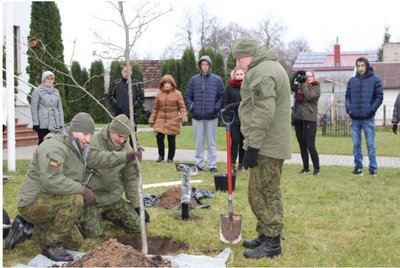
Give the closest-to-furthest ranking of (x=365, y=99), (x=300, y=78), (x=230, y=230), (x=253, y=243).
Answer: (x=253, y=243) → (x=230, y=230) → (x=365, y=99) → (x=300, y=78)

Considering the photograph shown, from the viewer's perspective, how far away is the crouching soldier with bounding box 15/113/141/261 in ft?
13.9

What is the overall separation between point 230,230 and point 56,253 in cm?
156

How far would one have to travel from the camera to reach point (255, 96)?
4281 millimetres

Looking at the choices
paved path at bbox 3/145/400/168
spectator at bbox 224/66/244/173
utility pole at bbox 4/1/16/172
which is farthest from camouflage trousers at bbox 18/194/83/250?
paved path at bbox 3/145/400/168

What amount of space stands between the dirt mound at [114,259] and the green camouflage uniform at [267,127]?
1035mm

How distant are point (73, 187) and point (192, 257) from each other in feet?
3.74

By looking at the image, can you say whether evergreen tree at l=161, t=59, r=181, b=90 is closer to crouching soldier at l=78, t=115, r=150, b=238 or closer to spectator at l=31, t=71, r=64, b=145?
spectator at l=31, t=71, r=64, b=145

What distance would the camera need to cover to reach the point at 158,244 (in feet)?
16.2

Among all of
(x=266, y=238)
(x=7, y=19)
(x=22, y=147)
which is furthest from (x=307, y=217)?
(x=22, y=147)

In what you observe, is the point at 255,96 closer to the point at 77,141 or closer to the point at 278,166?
the point at 278,166

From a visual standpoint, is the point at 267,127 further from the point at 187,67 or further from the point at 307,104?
the point at 187,67

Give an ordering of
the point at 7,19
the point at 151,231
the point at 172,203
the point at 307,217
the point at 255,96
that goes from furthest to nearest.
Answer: the point at 7,19 → the point at 172,203 → the point at 307,217 → the point at 151,231 → the point at 255,96

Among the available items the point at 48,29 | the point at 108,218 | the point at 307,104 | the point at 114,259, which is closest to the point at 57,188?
the point at 114,259

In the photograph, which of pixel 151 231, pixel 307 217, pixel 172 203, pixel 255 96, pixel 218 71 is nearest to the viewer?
pixel 255 96
